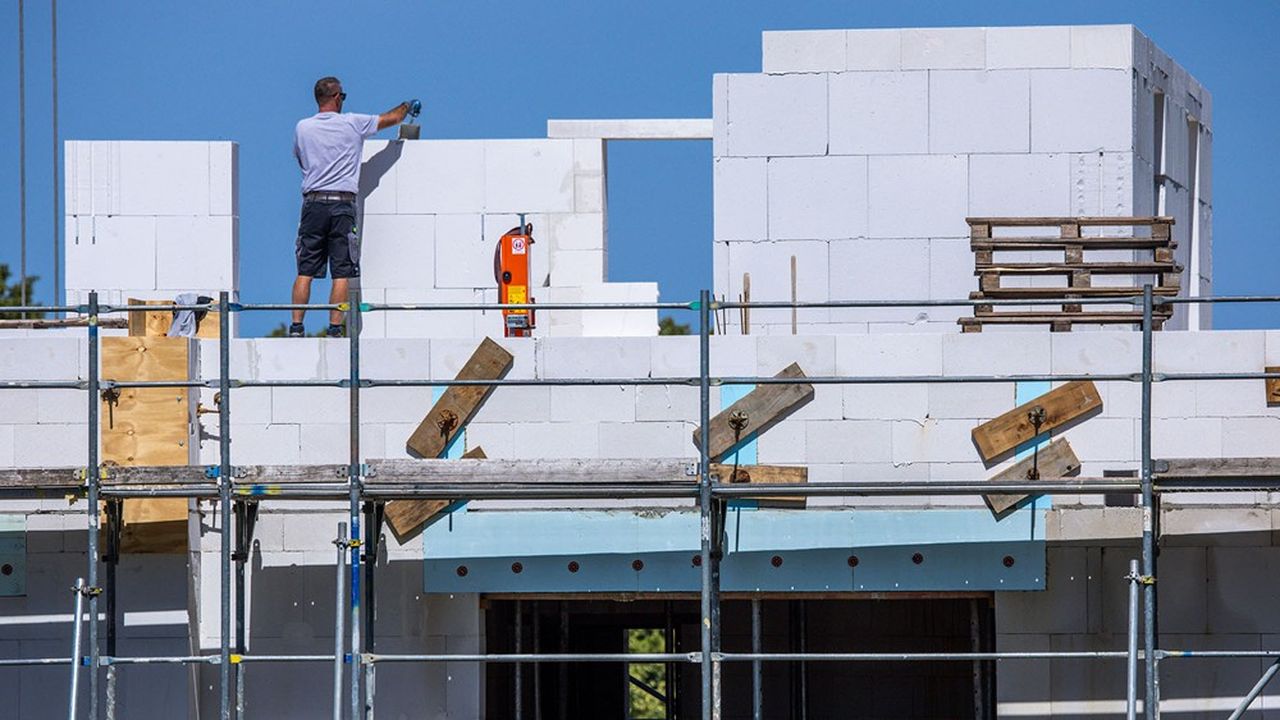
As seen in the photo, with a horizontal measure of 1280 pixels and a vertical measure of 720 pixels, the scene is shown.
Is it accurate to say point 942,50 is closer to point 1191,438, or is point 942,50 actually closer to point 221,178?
point 1191,438

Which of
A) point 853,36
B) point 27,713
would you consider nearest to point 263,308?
point 27,713

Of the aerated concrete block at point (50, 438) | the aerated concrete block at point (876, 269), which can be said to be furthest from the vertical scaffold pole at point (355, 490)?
the aerated concrete block at point (876, 269)

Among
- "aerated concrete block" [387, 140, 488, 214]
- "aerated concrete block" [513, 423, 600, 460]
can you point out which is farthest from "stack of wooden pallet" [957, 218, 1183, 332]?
"aerated concrete block" [387, 140, 488, 214]

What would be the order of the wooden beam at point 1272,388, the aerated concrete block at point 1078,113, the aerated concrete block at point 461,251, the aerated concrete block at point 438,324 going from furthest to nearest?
the aerated concrete block at point 461,251
the aerated concrete block at point 438,324
the aerated concrete block at point 1078,113
the wooden beam at point 1272,388

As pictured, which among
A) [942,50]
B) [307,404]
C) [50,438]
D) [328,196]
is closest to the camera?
[50,438]

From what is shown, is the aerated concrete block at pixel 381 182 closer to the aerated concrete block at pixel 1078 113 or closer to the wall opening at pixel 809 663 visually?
the wall opening at pixel 809 663

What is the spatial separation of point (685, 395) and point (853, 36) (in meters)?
3.54

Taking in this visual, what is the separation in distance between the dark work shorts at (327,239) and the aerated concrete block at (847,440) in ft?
11.1

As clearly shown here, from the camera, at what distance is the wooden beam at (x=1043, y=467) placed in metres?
11.4

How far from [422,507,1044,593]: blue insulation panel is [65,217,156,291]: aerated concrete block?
3.66m

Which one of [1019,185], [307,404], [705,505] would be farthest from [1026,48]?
[307,404]

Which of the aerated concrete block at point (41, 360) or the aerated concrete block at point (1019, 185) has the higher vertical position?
the aerated concrete block at point (1019, 185)

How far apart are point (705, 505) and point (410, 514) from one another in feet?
6.50

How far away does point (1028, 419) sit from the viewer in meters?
11.4
